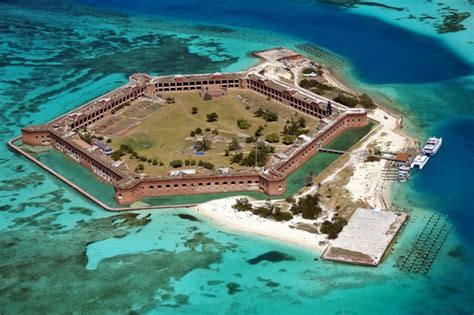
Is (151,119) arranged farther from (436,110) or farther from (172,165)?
(436,110)

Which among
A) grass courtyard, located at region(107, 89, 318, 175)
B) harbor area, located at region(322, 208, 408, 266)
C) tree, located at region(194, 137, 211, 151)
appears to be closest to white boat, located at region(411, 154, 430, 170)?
harbor area, located at region(322, 208, 408, 266)

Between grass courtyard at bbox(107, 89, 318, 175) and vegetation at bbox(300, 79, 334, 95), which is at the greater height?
vegetation at bbox(300, 79, 334, 95)

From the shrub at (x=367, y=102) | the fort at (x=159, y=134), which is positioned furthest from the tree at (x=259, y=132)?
the shrub at (x=367, y=102)

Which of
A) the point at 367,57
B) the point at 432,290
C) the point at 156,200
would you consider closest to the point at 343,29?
the point at 367,57

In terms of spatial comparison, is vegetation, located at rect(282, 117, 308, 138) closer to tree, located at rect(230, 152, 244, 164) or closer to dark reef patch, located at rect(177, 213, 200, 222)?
tree, located at rect(230, 152, 244, 164)

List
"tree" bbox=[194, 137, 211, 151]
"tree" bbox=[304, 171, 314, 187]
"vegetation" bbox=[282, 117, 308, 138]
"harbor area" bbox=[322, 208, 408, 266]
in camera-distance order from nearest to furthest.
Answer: "harbor area" bbox=[322, 208, 408, 266], "tree" bbox=[304, 171, 314, 187], "tree" bbox=[194, 137, 211, 151], "vegetation" bbox=[282, 117, 308, 138]

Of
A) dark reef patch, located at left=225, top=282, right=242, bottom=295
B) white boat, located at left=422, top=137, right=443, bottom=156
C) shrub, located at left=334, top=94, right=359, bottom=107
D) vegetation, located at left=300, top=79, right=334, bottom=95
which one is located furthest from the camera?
vegetation, located at left=300, top=79, right=334, bottom=95

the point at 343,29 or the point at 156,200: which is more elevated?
the point at 343,29

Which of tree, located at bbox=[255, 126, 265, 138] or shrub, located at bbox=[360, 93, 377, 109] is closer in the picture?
tree, located at bbox=[255, 126, 265, 138]

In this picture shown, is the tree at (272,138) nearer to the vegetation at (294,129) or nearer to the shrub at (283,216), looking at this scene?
the vegetation at (294,129)
